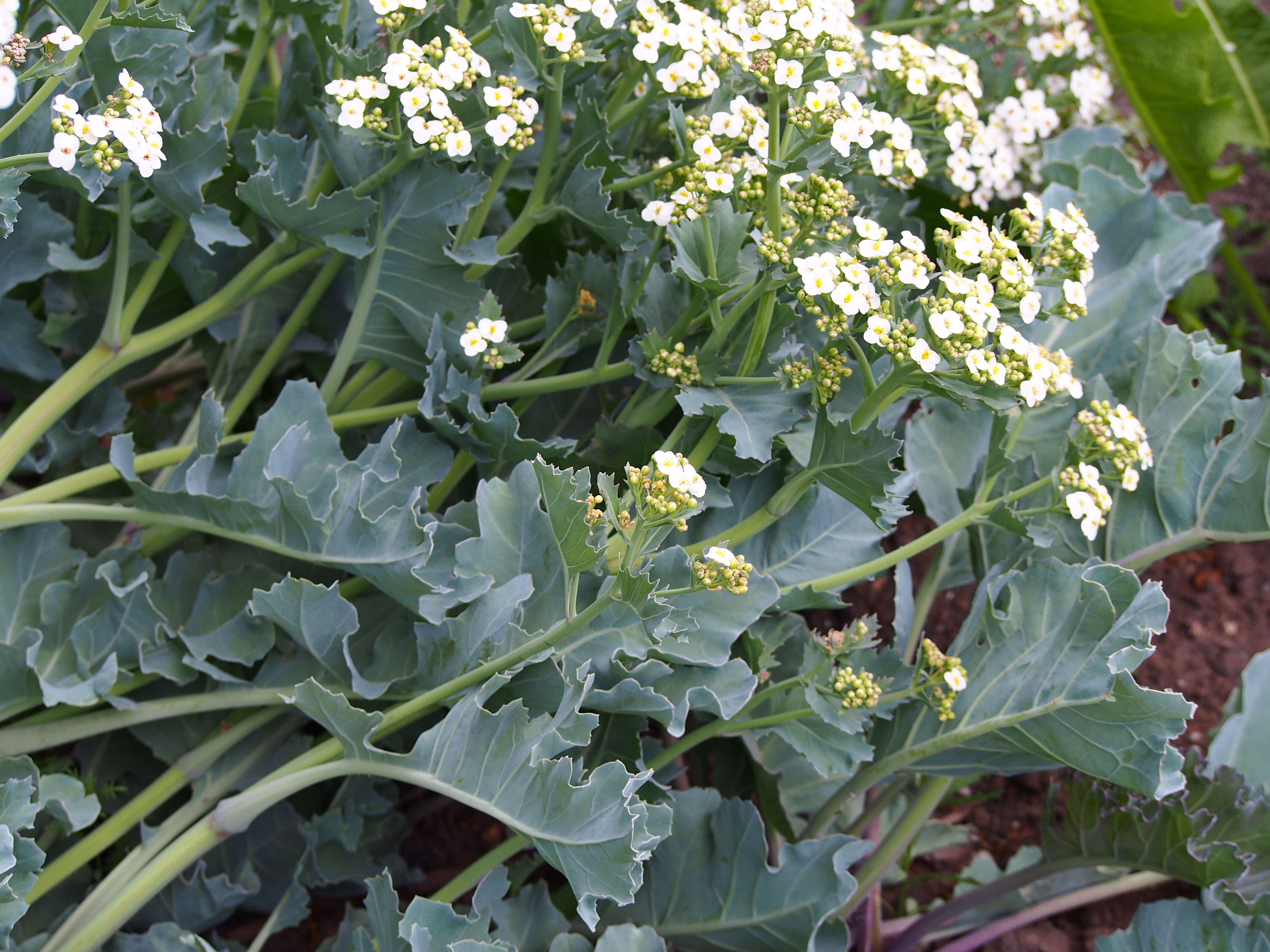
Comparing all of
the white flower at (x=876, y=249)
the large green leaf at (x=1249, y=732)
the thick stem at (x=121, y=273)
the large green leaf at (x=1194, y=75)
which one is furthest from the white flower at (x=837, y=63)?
the large green leaf at (x=1194, y=75)

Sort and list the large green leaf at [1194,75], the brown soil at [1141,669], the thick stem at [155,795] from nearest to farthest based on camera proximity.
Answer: the thick stem at [155,795]
the brown soil at [1141,669]
the large green leaf at [1194,75]

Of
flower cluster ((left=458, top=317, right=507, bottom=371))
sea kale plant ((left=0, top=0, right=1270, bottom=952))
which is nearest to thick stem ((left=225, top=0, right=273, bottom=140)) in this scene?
sea kale plant ((left=0, top=0, right=1270, bottom=952))

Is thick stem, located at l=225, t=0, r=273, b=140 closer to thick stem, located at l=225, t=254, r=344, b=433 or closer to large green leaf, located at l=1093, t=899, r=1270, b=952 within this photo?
thick stem, located at l=225, t=254, r=344, b=433

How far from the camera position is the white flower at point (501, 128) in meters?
1.35

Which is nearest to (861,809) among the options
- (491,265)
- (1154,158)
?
(491,265)

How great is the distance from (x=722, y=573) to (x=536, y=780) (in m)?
0.35

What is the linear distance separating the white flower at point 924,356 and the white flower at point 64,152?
977mm

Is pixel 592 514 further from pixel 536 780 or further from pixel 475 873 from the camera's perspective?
pixel 475 873

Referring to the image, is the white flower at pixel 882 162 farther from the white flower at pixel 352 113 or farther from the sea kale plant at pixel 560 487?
the white flower at pixel 352 113

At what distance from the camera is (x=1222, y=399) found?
168cm

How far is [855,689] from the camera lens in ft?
4.46

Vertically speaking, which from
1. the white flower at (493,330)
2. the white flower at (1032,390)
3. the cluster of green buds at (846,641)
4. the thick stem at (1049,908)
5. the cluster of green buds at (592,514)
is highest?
the white flower at (1032,390)

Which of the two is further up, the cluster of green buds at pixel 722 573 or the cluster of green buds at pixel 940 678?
the cluster of green buds at pixel 722 573

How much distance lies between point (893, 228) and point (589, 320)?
2.11 ft
